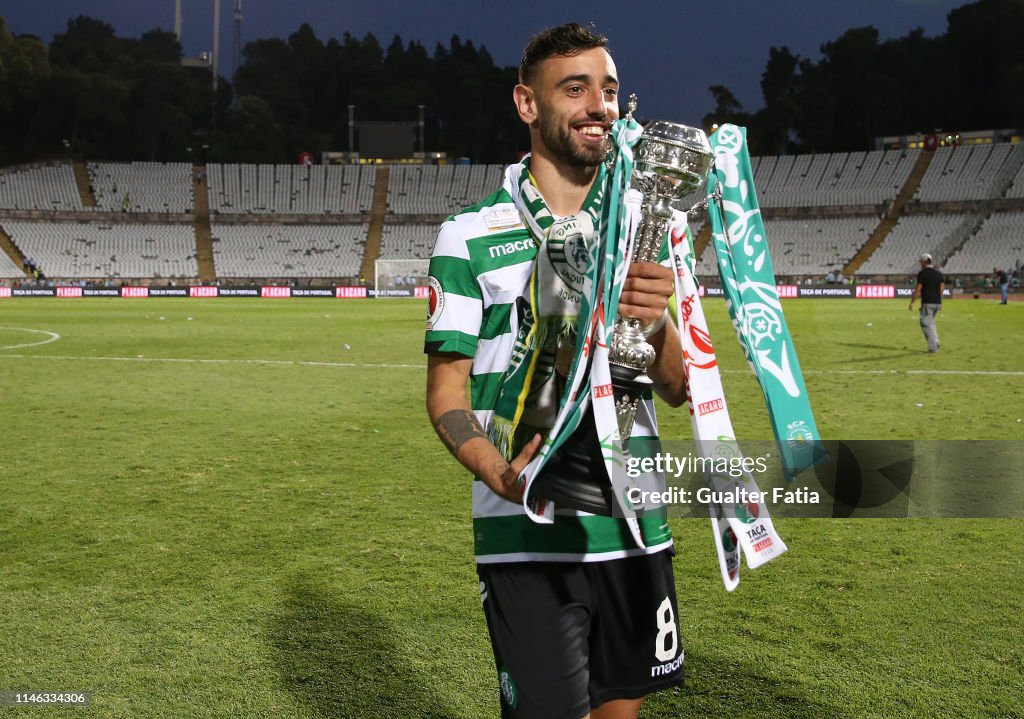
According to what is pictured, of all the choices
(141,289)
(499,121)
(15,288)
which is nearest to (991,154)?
(499,121)

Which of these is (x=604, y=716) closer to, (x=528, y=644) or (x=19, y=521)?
(x=528, y=644)

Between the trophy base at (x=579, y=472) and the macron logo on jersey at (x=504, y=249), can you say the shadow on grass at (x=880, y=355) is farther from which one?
the trophy base at (x=579, y=472)

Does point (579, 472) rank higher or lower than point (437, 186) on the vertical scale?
lower

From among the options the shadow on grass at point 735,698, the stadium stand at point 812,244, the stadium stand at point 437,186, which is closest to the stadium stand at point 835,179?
the stadium stand at point 812,244

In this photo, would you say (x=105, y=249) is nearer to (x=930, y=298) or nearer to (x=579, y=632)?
(x=930, y=298)

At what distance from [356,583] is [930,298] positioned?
15997mm

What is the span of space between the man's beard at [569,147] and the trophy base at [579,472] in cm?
69

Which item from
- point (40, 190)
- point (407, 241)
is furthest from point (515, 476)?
point (40, 190)

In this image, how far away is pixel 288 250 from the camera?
72500mm

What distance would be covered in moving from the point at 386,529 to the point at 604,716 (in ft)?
14.1

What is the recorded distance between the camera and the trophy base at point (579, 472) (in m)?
2.20

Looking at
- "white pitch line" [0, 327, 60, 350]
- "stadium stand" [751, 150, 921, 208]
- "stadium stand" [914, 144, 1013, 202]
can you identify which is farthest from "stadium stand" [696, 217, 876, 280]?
"white pitch line" [0, 327, 60, 350]

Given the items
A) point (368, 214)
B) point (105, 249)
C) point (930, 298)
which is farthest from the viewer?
point (368, 214)

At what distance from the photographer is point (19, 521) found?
22.4ft
